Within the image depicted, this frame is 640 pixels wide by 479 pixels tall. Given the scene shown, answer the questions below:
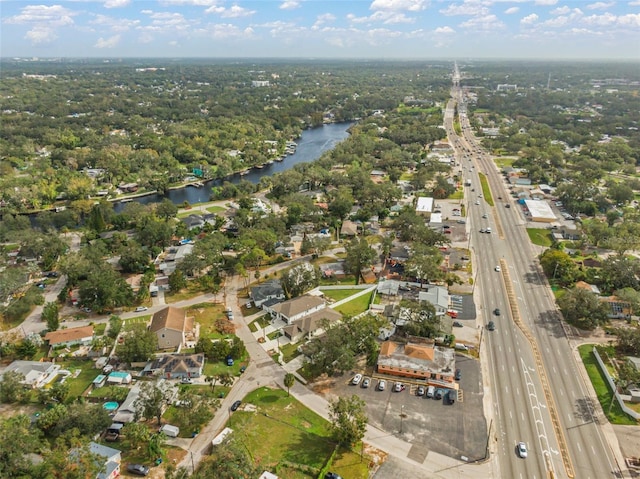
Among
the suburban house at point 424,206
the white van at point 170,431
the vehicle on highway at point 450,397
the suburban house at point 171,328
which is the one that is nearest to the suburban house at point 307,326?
the suburban house at point 171,328

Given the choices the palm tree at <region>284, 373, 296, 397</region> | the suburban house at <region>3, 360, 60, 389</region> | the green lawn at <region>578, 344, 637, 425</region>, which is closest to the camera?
the green lawn at <region>578, 344, 637, 425</region>

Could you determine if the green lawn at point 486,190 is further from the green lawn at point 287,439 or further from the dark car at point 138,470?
the dark car at point 138,470

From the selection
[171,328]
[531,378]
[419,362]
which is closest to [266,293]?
[171,328]

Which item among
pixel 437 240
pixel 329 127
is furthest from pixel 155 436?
pixel 329 127

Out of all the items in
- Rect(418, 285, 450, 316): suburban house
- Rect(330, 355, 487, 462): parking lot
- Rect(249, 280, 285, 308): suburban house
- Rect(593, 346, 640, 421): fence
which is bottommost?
Rect(330, 355, 487, 462): parking lot

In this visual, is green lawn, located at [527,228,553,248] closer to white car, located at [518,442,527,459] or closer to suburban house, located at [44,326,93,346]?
white car, located at [518,442,527,459]

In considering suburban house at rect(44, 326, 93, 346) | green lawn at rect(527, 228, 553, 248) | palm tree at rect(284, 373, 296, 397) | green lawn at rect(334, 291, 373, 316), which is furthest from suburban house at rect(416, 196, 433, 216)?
suburban house at rect(44, 326, 93, 346)
